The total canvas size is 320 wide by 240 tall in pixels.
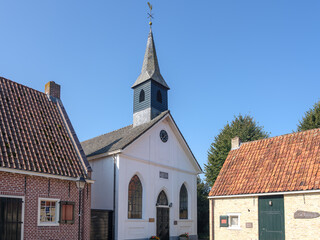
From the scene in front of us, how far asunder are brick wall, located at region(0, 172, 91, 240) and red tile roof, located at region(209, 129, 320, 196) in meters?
7.83

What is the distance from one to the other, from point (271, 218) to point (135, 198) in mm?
8813

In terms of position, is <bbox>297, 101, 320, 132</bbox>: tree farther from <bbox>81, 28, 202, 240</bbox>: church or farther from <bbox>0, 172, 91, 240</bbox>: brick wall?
<bbox>0, 172, 91, 240</bbox>: brick wall

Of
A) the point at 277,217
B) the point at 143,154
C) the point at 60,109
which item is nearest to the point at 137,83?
the point at 143,154

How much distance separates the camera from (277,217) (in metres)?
16.1

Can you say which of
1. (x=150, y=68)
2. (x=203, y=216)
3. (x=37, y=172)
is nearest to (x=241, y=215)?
(x=37, y=172)

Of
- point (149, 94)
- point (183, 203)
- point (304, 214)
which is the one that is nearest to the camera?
point (304, 214)

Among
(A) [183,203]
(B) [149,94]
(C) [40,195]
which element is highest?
(B) [149,94]

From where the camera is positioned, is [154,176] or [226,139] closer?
[154,176]

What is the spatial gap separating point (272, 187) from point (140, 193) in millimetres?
8942

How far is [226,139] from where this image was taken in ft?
103

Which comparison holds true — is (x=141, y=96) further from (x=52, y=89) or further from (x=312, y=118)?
(x=312, y=118)

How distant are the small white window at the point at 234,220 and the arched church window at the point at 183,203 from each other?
723 cm

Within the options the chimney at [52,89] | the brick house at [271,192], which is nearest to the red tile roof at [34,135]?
the chimney at [52,89]

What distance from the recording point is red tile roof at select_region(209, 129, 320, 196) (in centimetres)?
1610
